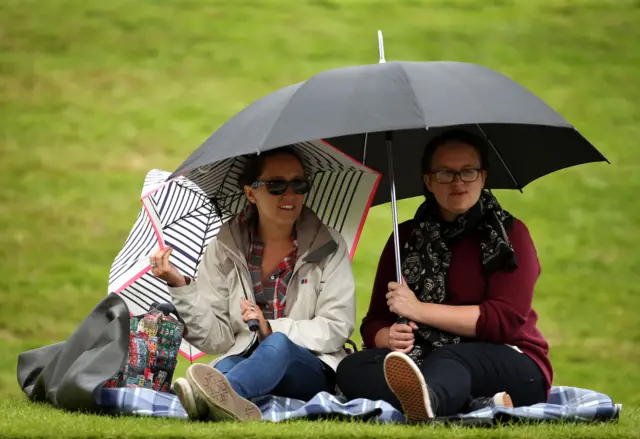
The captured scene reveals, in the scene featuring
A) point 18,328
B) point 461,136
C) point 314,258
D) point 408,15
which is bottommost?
point 18,328

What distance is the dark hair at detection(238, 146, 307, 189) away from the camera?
14.2 ft

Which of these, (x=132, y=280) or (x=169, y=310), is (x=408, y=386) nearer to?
(x=169, y=310)

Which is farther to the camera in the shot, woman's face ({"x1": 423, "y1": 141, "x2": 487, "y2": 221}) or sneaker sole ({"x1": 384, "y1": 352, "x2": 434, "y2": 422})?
woman's face ({"x1": 423, "y1": 141, "x2": 487, "y2": 221})

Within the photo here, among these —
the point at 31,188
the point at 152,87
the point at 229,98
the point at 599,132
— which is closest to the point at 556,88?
the point at 599,132

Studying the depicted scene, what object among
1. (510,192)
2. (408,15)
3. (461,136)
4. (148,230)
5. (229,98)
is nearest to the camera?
(461,136)

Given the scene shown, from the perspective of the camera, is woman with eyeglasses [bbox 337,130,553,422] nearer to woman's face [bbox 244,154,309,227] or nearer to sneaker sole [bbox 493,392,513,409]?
sneaker sole [bbox 493,392,513,409]

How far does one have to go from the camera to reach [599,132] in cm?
1088

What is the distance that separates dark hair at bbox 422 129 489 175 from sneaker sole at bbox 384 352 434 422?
35.9 inches

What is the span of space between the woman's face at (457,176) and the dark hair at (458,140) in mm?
21

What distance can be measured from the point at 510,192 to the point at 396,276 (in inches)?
251

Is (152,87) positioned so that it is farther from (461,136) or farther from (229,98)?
(461,136)

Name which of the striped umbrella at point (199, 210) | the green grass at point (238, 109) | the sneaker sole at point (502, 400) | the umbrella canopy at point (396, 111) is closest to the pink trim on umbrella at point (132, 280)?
the striped umbrella at point (199, 210)

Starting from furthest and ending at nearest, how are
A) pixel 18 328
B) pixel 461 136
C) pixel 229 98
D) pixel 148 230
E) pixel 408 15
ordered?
pixel 408 15
pixel 229 98
pixel 18 328
pixel 148 230
pixel 461 136

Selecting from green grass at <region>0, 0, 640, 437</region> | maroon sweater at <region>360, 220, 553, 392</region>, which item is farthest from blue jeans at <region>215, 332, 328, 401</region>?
green grass at <region>0, 0, 640, 437</region>
